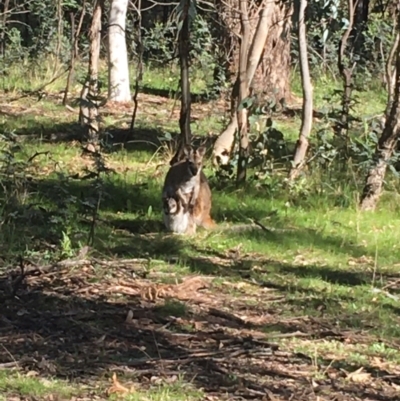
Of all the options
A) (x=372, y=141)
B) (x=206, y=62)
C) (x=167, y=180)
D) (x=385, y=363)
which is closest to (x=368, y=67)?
(x=206, y=62)

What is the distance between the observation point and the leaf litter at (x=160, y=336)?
4.96 meters

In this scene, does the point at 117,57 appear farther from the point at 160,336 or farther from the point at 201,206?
the point at 160,336

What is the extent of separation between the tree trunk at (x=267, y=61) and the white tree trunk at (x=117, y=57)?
7.70 feet

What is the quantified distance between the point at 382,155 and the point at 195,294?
3566 millimetres

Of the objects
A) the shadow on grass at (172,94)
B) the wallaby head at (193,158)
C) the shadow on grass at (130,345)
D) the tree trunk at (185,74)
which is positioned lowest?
the shadow on grass at (130,345)

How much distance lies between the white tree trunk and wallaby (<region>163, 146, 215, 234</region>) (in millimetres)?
7197

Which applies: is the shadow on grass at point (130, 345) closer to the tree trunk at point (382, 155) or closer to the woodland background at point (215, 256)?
the woodland background at point (215, 256)

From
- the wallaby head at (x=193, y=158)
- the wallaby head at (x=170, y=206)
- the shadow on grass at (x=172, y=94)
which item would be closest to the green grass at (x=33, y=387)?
the wallaby head at (x=170, y=206)

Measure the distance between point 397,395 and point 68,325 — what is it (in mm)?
2189

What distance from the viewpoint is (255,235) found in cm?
851

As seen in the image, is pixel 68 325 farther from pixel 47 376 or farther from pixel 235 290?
pixel 235 290

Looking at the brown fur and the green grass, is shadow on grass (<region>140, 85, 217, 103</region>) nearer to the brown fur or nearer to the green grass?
the brown fur

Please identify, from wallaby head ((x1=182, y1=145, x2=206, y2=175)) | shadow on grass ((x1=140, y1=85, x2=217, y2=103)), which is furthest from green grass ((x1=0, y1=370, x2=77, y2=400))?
shadow on grass ((x1=140, y1=85, x2=217, y2=103))

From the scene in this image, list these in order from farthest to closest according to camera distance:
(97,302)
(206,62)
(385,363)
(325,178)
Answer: (206,62)
(325,178)
(97,302)
(385,363)
